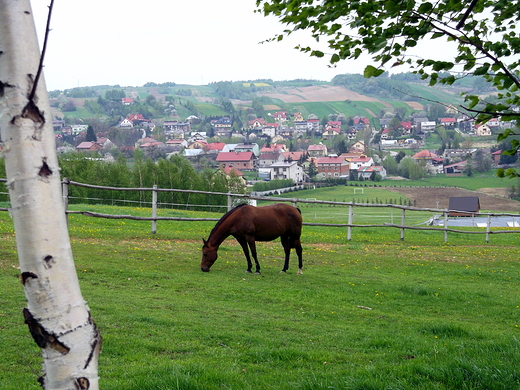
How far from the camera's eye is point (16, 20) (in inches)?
83.7

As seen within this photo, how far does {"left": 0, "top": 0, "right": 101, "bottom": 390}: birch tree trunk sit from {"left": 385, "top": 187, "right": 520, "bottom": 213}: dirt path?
7524 centimetres

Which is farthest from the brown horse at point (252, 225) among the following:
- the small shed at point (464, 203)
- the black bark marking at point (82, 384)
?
the small shed at point (464, 203)

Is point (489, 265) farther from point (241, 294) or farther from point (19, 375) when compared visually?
point (19, 375)

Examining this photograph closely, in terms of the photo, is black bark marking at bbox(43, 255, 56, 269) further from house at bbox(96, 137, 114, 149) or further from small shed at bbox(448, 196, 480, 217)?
house at bbox(96, 137, 114, 149)

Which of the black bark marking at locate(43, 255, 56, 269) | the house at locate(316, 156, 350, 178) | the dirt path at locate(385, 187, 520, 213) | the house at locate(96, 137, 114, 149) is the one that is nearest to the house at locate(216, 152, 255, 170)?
the house at locate(316, 156, 350, 178)

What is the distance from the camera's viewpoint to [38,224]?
206 cm

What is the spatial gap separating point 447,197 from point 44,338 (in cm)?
9833

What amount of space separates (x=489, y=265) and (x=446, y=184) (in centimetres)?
10866

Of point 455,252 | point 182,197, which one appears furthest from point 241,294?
point 182,197

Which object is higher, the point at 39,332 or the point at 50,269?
the point at 50,269

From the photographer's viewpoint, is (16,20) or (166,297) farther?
(166,297)

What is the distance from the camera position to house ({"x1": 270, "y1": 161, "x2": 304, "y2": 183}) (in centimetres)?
13138

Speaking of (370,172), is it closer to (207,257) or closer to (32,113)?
(207,257)

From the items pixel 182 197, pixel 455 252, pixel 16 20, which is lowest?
pixel 182 197
